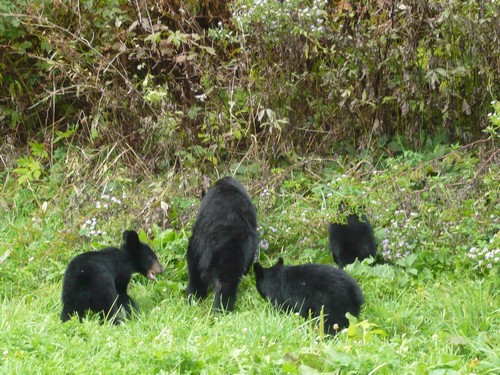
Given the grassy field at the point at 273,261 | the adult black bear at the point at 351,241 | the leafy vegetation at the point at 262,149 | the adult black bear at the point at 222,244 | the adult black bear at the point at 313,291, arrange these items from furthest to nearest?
the adult black bear at the point at 351,241
the adult black bear at the point at 222,244
the leafy vegetation at the point at 262,149
the adult black bear at the point at 313,291
the grassy field at the point at 273,261

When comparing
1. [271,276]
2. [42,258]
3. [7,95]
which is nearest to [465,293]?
[271,276]

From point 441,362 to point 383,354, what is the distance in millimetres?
316

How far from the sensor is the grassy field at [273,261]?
498cm

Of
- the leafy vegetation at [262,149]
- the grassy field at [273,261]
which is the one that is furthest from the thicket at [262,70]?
the grassy field at [273,261]

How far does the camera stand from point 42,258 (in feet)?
26.4

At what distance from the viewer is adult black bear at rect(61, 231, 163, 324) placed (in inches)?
256

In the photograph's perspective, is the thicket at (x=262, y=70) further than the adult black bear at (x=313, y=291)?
Yes

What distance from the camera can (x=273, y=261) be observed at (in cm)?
809

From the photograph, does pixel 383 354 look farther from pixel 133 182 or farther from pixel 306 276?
pixel 133 182

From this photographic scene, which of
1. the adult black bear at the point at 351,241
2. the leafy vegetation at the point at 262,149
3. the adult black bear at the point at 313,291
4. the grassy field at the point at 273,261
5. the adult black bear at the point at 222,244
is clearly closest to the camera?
the grassy field at the point at 273,261

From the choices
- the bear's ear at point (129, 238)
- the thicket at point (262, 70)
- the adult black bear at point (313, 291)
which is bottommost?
the adult black bear at point (313, 291)

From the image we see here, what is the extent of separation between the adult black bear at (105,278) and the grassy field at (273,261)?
22 centimetres

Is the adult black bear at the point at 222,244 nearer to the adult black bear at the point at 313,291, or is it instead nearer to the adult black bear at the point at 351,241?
the adult black bear at the point at 313,291

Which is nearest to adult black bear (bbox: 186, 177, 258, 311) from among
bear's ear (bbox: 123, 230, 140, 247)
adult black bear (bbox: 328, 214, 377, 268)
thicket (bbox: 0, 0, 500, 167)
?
bear's ear (bbox: 123, 230, 140, 247)
